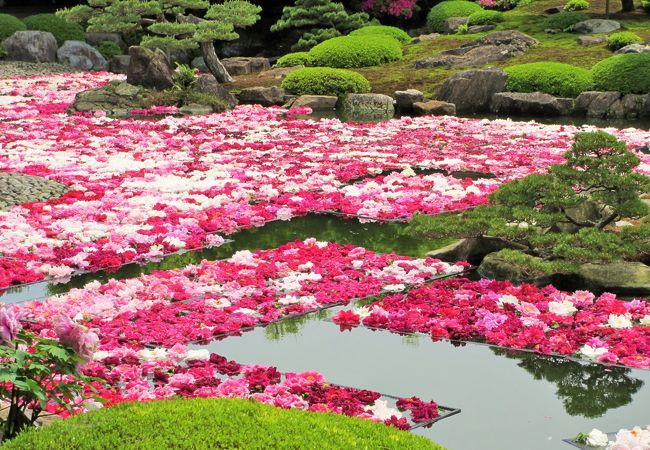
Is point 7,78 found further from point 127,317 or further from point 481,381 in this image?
point 481,381

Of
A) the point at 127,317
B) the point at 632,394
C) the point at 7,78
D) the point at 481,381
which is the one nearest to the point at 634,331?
the point at 632,394

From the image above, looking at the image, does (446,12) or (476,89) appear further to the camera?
(446,12)

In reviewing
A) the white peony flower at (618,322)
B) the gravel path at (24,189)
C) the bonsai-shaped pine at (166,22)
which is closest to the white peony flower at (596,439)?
the white peony flower at (618,322)

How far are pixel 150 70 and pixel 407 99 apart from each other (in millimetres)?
7340

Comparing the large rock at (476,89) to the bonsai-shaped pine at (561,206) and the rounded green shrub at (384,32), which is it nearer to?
the rounded green shrub at (384,32)

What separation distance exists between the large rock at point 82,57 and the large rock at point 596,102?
69.3ft

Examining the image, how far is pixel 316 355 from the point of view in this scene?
697 cm

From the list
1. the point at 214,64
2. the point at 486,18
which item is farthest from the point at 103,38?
the point at 486,18

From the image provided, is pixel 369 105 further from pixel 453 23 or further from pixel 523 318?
pixel 523 318

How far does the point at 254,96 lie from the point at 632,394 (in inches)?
868

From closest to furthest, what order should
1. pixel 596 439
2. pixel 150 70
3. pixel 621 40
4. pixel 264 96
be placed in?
pixel 596 439
pixel 150 70
pixel 264 96
pixel 621 40

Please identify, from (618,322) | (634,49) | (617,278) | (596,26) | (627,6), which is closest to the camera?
(618,322)

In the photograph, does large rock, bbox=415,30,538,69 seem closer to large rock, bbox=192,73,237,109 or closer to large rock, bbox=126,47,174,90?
large rock, bbox=192,73,237,109

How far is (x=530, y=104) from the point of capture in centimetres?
2427
